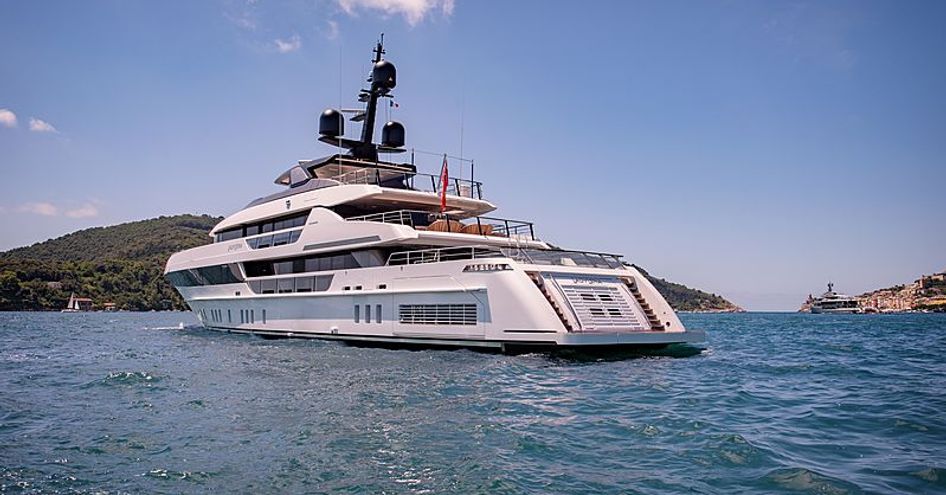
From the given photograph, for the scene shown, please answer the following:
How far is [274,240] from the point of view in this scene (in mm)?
27094

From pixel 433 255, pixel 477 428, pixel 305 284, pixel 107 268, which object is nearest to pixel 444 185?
pixel 433 255

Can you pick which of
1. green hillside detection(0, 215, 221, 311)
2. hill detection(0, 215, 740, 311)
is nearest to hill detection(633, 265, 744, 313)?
hill detection(0, 215, 740, 311)

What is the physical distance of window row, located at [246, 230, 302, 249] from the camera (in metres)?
26.0

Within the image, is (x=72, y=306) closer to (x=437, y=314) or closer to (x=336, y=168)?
(x=336, y=168)

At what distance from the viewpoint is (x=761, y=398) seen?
1127 centimetres

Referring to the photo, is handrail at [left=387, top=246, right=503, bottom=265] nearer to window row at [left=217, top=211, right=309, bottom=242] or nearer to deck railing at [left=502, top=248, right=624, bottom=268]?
deck railing at [left=502, top=248, right=624, bottom=268]

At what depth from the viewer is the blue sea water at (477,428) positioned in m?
6.45

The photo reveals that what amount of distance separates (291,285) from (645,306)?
13831 millimetres

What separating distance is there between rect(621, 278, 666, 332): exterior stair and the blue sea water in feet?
9.59

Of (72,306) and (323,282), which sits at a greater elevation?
(72,306)

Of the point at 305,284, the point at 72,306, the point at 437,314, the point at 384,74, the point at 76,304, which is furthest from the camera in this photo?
the point at 76,304

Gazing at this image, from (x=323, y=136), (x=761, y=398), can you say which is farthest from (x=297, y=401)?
(x=323, y=136)

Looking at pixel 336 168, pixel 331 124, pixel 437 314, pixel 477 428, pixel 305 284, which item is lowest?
pixel 477 428

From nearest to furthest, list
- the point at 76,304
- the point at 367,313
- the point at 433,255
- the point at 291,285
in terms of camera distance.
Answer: the point at 433,255, the point at 367,313, the point at 291,285, the point at 76,304
